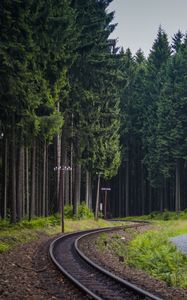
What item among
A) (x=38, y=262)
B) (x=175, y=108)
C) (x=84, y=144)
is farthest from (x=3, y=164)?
(x=175, y=108)

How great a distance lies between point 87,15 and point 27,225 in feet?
54.0

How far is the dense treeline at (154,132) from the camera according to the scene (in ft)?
198

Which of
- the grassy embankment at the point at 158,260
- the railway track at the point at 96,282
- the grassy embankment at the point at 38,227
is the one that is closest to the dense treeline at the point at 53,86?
the grassy embankment at the point at 38,227

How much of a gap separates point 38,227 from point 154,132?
3461 cm

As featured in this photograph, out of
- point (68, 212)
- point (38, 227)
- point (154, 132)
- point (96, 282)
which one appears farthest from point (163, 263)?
point (154, 132)

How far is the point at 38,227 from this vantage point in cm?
3325

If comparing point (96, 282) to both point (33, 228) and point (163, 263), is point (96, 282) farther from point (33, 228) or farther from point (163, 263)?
point (33, 228)

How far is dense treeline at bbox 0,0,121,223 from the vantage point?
22517 millimetres

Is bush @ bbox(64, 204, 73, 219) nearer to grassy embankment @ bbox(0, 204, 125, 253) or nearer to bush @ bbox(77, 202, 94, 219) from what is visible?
grassy embankment @ bbox(0, 204, 125, 253)

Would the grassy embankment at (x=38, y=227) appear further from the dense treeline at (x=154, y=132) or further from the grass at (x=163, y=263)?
the dense treeline at (x=154, y=132)

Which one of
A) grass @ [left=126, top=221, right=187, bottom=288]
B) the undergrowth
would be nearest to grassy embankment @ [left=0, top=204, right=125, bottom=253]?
the undergrowth

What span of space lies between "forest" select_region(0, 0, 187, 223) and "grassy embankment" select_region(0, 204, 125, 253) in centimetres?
118

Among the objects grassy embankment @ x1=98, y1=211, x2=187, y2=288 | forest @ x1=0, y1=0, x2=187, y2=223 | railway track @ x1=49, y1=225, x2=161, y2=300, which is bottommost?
grassy embankment @ x1=98, y1=211, x2=187, y2=288

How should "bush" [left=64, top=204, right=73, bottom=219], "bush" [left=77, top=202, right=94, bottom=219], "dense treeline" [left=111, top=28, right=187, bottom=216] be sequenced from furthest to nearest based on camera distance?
"dense treeline" [left=111, top=28, right=187, bottom=216] → "bush" [left=77, top=202, right=94, bottom=219] → "bush" [left=64, top=204, right=73, bottom=219]
